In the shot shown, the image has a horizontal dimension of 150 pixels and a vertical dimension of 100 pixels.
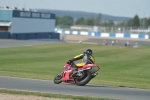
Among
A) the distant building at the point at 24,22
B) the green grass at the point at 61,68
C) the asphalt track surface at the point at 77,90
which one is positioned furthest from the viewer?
the distant building at the point at 24,22

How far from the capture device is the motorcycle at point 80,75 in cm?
1697

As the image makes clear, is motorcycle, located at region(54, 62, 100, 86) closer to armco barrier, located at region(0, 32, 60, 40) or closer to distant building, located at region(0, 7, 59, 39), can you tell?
armco barrier, located at region(0, 32, 60, 40)

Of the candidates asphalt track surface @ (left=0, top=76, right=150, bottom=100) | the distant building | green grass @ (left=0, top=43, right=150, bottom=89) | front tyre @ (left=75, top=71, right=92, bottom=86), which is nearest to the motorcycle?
front tyre @ (left=75, top=71, right=92, bottom=86)

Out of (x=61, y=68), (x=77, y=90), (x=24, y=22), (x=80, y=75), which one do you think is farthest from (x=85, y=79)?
(x=24, y=22)

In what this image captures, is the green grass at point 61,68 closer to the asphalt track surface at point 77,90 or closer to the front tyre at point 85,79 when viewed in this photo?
the front tyre at point 85,79

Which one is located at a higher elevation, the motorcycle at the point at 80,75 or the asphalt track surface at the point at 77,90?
the motorcycle at the point at 80,75

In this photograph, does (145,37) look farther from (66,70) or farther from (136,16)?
(66,70)

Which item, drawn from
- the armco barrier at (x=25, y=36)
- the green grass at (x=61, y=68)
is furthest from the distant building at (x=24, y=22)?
the green grass at (x=61, y=68)

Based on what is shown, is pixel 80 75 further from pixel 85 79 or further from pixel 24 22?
pixel 24 22

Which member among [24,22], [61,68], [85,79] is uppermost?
[24,22]

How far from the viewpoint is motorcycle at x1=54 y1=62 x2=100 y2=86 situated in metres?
17.0

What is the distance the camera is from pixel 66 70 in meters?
17.7

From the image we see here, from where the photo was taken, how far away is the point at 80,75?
56.5ft

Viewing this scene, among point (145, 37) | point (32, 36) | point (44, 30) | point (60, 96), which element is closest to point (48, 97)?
point (60, 96)
